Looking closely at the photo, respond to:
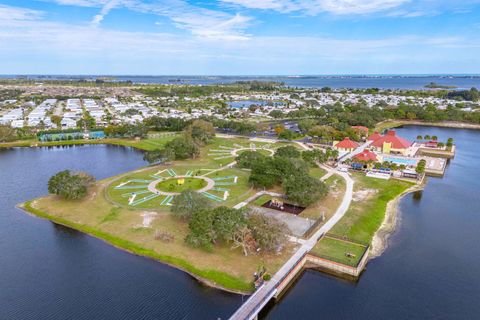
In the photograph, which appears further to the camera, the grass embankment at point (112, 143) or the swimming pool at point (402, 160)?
the grass embankment at point (112, 143)

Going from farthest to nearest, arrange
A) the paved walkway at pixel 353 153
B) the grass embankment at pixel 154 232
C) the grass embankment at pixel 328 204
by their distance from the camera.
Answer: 1. the paved walkway at pixel 353 153
2. the grass embankment at pixel 328 204
3. the grass embankment at pixel 154 232

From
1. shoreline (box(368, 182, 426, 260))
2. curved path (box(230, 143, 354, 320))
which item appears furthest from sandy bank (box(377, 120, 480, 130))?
curved path (box(230, 143, 354, 320))

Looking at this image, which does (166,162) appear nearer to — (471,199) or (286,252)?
(286,252)

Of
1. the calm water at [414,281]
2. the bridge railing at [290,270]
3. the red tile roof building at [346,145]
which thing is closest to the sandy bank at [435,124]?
the red tile roof building at [346,145]

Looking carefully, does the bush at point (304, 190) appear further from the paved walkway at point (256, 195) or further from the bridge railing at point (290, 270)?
the bridge railing at point (290, 270)

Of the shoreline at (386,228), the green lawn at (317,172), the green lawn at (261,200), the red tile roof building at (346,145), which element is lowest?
the shoreline at (386,228)

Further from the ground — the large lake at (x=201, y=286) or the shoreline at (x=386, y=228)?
the shoreline at (x=386, y=228)

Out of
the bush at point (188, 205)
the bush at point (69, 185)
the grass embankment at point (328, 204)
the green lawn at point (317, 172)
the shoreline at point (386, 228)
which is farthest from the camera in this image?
the green lawn at point (317, 172)

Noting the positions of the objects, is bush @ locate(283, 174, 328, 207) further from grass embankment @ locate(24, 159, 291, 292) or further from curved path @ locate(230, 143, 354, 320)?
grass embankment @ locate(24, 159, 291, 292)
